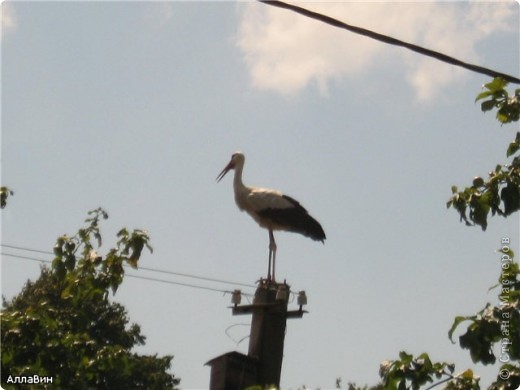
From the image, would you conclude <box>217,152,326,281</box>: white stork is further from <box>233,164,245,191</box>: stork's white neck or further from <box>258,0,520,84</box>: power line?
<box>258,0,520,84</box>: power line

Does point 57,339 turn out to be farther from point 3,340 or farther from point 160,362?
point 160,362

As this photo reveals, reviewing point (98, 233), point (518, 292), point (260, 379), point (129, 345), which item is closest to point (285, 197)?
point (98, 233)

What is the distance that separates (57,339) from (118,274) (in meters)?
0.66

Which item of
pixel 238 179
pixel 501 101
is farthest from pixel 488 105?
pixel 238 179

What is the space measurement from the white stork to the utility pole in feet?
10.3

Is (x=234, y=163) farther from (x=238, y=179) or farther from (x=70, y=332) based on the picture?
(x=70, y=332)

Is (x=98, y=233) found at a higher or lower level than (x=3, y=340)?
higher

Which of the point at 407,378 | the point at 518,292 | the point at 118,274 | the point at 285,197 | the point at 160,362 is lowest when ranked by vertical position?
the point at 407,378

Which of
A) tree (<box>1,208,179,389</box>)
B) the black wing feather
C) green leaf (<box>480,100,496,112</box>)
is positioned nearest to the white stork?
the black wing feather

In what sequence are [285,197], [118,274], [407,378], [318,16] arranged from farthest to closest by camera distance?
[285,197]
[118,274]
[407,378]
[318,16]

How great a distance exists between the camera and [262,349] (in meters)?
7.28

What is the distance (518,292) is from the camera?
5.92 m

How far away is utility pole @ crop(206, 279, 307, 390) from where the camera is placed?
7.14 meters

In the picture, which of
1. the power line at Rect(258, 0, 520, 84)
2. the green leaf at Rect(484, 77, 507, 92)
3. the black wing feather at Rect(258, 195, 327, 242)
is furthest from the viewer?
the black wing feather at Rect(258, 195, 327, 242)
